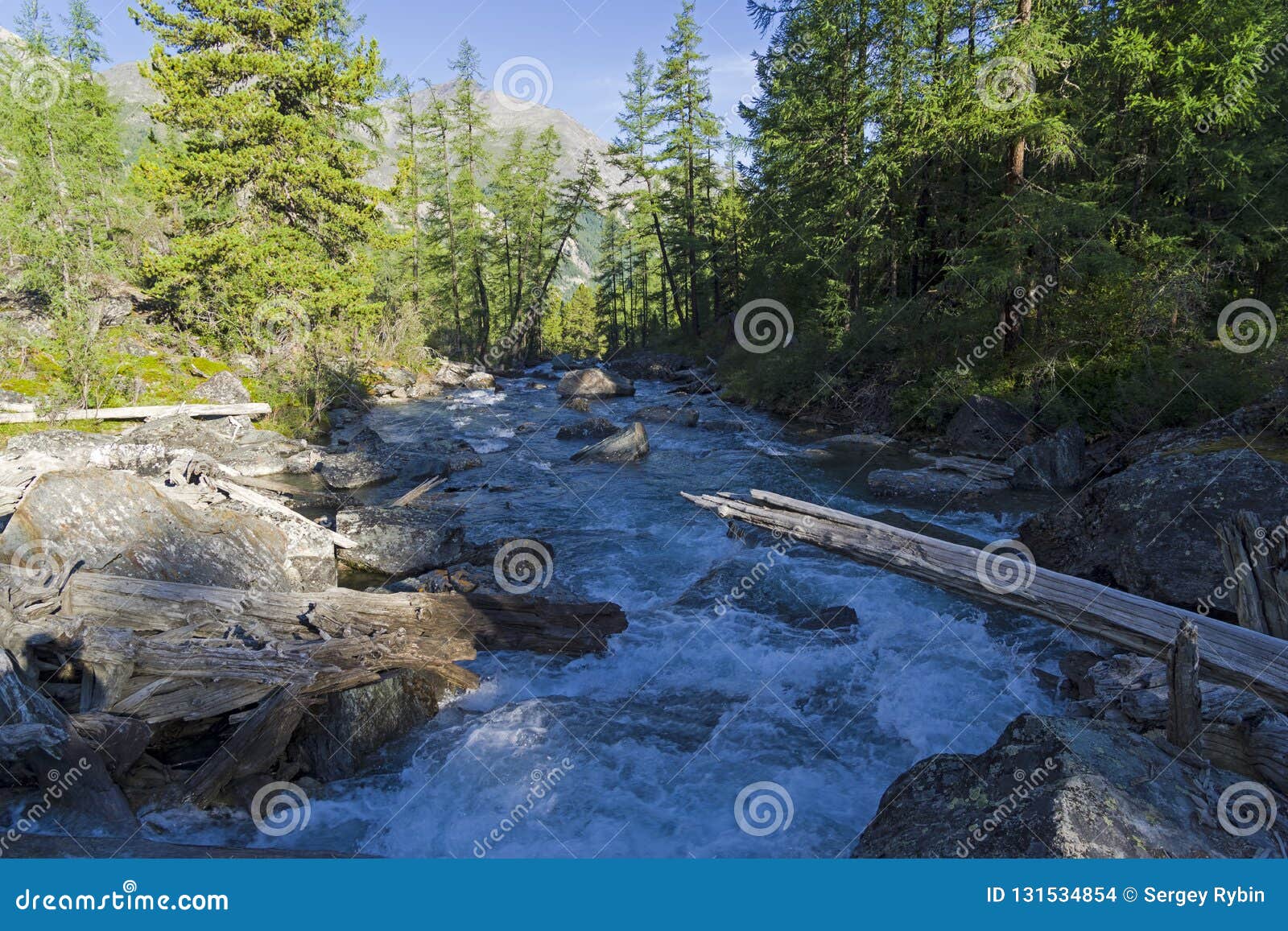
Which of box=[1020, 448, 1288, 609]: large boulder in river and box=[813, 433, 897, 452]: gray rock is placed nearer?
box=[1020, 448, 1288, 609]: large boulder in river

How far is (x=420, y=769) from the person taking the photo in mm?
5980

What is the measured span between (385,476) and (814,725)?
39.8ft

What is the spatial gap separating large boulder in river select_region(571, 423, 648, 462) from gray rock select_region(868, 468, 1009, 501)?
6.50m

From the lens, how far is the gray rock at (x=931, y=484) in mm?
13641

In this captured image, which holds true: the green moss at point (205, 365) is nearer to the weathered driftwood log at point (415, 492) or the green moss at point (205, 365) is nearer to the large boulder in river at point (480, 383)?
the weathered driftwood log at point (415, 492)

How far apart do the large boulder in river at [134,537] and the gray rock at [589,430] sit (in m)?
12.5

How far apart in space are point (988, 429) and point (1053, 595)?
11.2 metres

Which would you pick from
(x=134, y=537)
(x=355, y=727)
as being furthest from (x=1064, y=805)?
(x=134, y=537)

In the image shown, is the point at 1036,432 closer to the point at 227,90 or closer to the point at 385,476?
the point at 385,476

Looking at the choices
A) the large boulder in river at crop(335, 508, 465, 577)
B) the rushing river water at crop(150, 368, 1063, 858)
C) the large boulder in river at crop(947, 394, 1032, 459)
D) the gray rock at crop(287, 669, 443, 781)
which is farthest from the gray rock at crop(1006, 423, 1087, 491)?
the gray rock at crop(287, 669, 443, 781)

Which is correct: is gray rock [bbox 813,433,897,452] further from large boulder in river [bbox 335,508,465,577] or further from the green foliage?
the green foliage

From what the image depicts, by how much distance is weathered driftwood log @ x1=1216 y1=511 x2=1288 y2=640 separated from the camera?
539 cm

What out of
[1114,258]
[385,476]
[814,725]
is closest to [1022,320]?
[1114,258]

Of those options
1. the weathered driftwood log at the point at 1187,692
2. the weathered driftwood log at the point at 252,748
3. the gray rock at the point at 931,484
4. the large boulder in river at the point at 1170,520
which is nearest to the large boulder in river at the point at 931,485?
the gray rock at the point at 931,484
